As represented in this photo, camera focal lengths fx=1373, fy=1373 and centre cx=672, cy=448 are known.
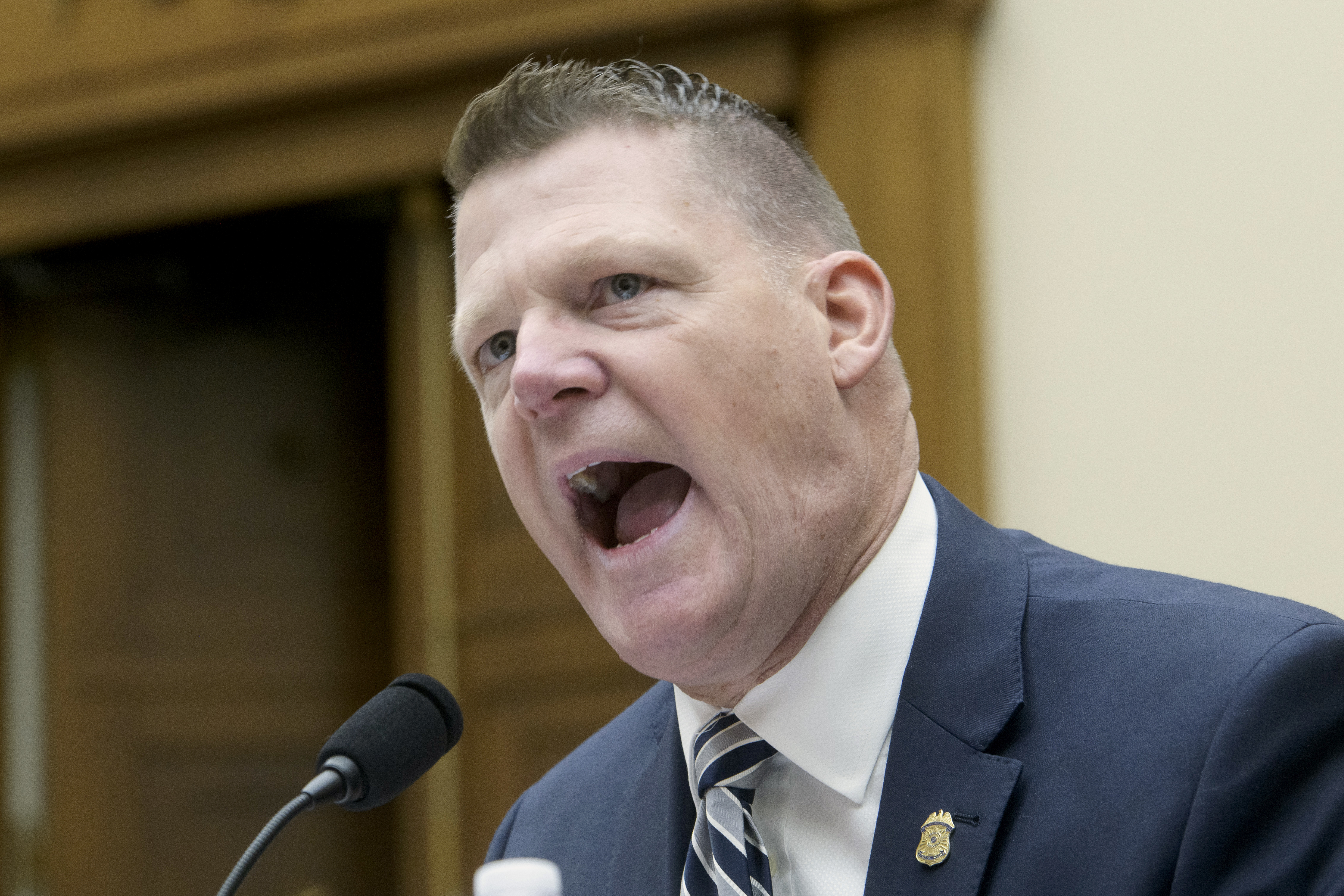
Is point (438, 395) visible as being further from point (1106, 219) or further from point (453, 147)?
point (453, 147)

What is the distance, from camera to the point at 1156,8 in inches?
103

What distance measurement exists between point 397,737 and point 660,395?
1.39 ft

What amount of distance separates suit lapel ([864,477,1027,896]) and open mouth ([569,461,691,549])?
0.30 metres

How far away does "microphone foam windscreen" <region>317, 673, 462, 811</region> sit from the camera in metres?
1.31

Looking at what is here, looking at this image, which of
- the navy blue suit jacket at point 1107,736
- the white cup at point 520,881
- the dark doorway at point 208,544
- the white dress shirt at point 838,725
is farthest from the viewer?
the dark doorway at point 208,544

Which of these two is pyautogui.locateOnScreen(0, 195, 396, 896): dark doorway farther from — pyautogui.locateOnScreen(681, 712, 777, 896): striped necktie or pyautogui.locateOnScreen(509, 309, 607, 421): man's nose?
pyautogui.locateOnScreen(681, 712, 777, 896): striped necktie

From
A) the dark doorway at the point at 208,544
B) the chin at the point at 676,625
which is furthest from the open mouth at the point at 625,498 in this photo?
the dark doorway at the point at 208,544

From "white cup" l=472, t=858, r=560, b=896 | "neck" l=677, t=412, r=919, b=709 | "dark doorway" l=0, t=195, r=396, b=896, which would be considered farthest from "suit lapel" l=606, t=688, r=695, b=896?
"dark doorway" l=0, t=195, r=396, b=896

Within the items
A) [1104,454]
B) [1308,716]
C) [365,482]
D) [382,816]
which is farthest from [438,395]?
[1308,716]

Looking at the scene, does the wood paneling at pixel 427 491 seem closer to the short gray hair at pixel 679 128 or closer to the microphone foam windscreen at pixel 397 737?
A: the short gray hair at pixel 679 128

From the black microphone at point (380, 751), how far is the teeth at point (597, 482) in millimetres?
279

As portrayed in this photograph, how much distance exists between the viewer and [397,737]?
1.33m

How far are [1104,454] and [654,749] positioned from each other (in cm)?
126

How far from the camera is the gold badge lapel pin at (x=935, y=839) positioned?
1240 mm
